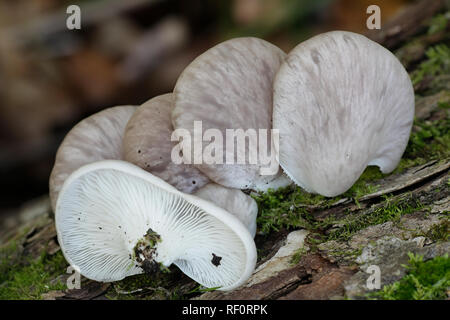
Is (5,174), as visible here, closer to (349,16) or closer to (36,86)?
(36,86)

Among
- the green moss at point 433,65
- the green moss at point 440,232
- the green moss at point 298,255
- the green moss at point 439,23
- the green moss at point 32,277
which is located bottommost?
the green moss at point 32,277

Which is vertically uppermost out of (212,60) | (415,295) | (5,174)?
(212,60)

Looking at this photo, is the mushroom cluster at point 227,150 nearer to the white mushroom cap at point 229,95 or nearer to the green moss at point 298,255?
the white mushroom cap at point 229,95

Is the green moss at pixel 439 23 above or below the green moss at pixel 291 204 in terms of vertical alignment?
above

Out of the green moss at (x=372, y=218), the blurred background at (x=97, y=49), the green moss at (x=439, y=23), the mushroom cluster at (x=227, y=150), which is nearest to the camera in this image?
the mushroom cluster at (x=227, y=150)

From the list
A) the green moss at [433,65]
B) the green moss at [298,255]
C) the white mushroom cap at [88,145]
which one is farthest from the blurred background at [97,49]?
the green moss at [298,255]

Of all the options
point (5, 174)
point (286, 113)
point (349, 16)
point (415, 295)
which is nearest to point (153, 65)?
point (5, 174)

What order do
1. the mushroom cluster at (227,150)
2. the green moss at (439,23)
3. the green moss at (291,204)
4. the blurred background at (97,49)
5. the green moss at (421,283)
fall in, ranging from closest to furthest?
the green moss at (421,283)
the mushroom cluster at (227,150)
the green moss at (291,204)
the green moss at (439,23)
the blurred background at (97,49)
